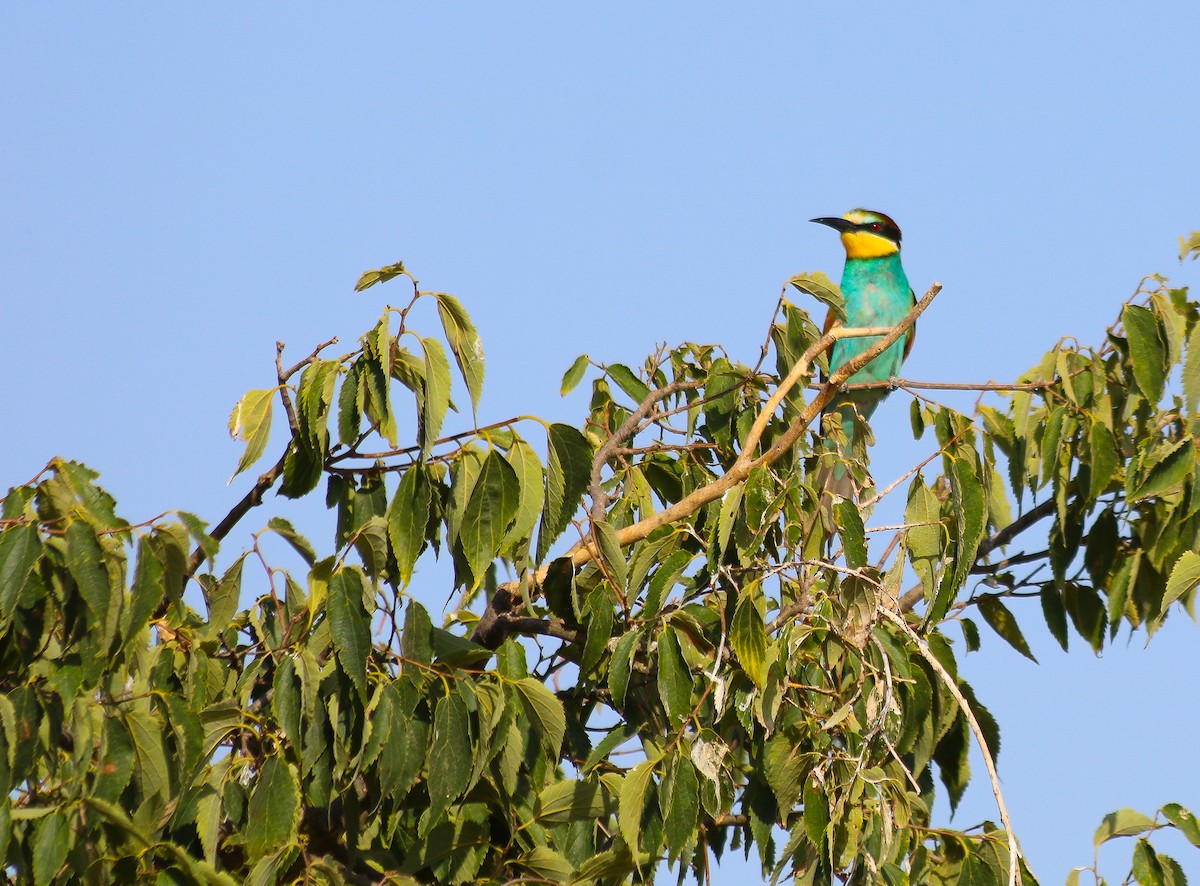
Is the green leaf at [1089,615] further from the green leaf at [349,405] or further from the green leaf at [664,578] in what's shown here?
the green leaf at [349,405]

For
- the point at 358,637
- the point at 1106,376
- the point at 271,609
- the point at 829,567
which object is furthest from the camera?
the point at 1106,376

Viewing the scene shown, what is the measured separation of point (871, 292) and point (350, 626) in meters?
5.54

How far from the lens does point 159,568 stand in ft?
8.05

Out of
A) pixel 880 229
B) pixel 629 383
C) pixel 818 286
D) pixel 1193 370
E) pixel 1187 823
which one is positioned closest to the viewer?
pixel 1187 823

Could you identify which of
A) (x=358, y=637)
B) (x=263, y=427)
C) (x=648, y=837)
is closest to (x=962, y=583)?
(x=648, y=837)

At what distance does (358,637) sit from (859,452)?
1239 mm

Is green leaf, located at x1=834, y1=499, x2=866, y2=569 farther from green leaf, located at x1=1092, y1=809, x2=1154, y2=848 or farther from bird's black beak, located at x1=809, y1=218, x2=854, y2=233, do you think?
bird's black beak, located at x1=809, y1=218, x2=854, y2=233

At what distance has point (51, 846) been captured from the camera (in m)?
2.33

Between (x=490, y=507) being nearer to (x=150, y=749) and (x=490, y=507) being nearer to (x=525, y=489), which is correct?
(x=525, y=489)

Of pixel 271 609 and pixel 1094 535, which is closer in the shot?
pixel 271 609

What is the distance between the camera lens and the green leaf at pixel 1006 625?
362 cm

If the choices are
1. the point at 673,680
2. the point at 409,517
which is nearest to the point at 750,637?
the point at 673,680

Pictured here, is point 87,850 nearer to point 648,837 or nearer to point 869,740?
point 648,837

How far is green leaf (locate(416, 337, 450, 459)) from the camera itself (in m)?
2.64
